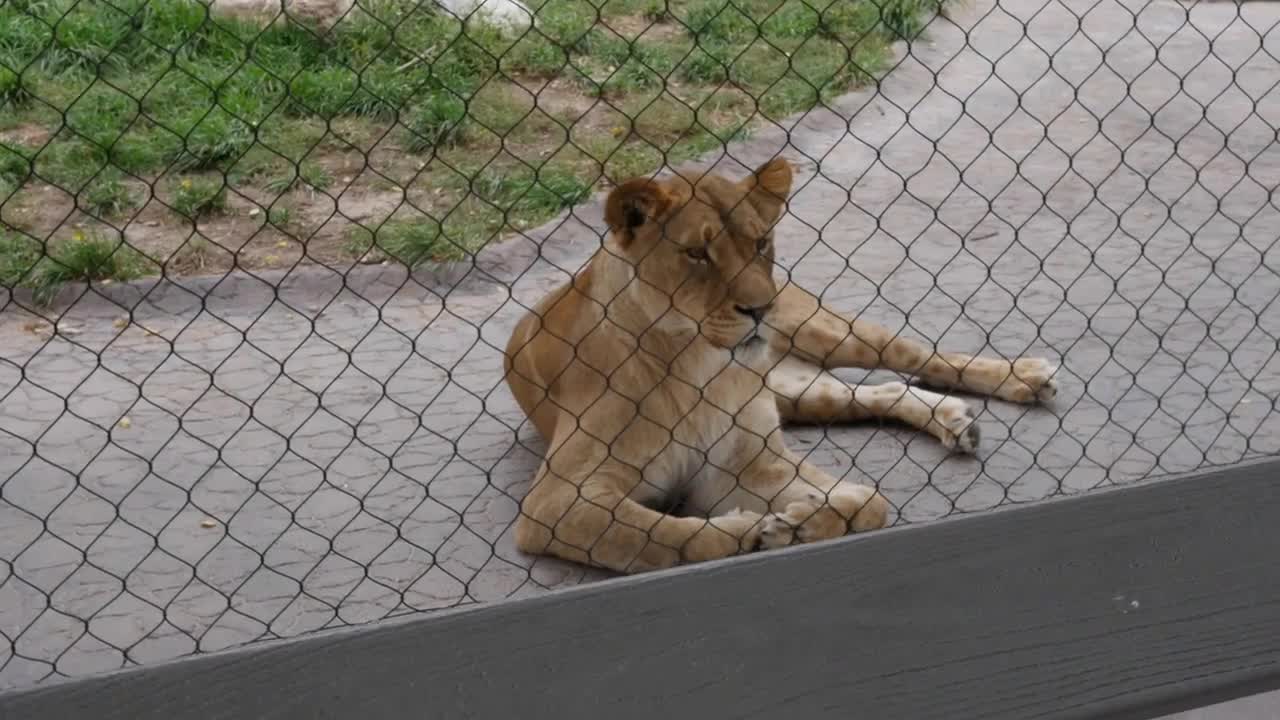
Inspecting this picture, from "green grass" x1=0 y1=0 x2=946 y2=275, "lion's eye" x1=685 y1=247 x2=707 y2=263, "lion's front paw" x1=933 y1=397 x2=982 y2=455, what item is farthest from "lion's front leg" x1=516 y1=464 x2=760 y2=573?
"green grass" x1=0 y1=0 x2=946 y2=275

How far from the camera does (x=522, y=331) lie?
14.5 feet

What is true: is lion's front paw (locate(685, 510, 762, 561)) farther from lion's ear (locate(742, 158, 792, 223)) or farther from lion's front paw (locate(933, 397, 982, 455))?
lion's front paw (locate(933, 397, 982, 455))

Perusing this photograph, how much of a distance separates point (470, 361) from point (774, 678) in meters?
2.38

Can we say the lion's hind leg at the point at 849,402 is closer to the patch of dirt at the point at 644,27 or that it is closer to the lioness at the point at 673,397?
the lioness at the point at 673,397

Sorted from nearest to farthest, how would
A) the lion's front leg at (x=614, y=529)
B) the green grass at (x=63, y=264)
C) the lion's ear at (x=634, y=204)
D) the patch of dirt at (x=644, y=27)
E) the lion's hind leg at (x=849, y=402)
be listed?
the lion's ear at (x=634, y=204)
the lion's front leg at (x=614, y=529)
the lion's hind leg at (x=849, y=402)
the green grass at (x=63, y=264)
the patch of dirt at (x=644, y=27)

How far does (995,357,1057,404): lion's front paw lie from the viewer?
4781mm

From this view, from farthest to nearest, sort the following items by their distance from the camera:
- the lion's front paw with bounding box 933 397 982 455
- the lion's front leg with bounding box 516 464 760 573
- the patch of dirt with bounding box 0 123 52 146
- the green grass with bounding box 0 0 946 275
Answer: the patch of dirt with bounding box 0 123 52 146 < the green grass with bounding box 0 0 946 275 < the lion's front paw with bounding box 933 397 982 455 < the lion's front leg with bounding box 516 464 760 573

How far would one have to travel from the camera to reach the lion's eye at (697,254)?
373cm

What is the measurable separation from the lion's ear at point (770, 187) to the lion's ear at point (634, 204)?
202 millimetres

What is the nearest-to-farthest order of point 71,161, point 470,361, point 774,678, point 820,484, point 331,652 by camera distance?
point 331,652 → point 774,678 → point 820,484 → point 470,361 → point 71,161

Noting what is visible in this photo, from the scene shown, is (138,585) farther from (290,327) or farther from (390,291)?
A: (390,291)

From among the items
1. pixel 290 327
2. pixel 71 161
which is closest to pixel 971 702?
pixel 290 327

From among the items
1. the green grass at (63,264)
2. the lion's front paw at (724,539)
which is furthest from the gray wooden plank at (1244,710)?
the green grass at (63,264)

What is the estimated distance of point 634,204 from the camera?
373 centimetres
